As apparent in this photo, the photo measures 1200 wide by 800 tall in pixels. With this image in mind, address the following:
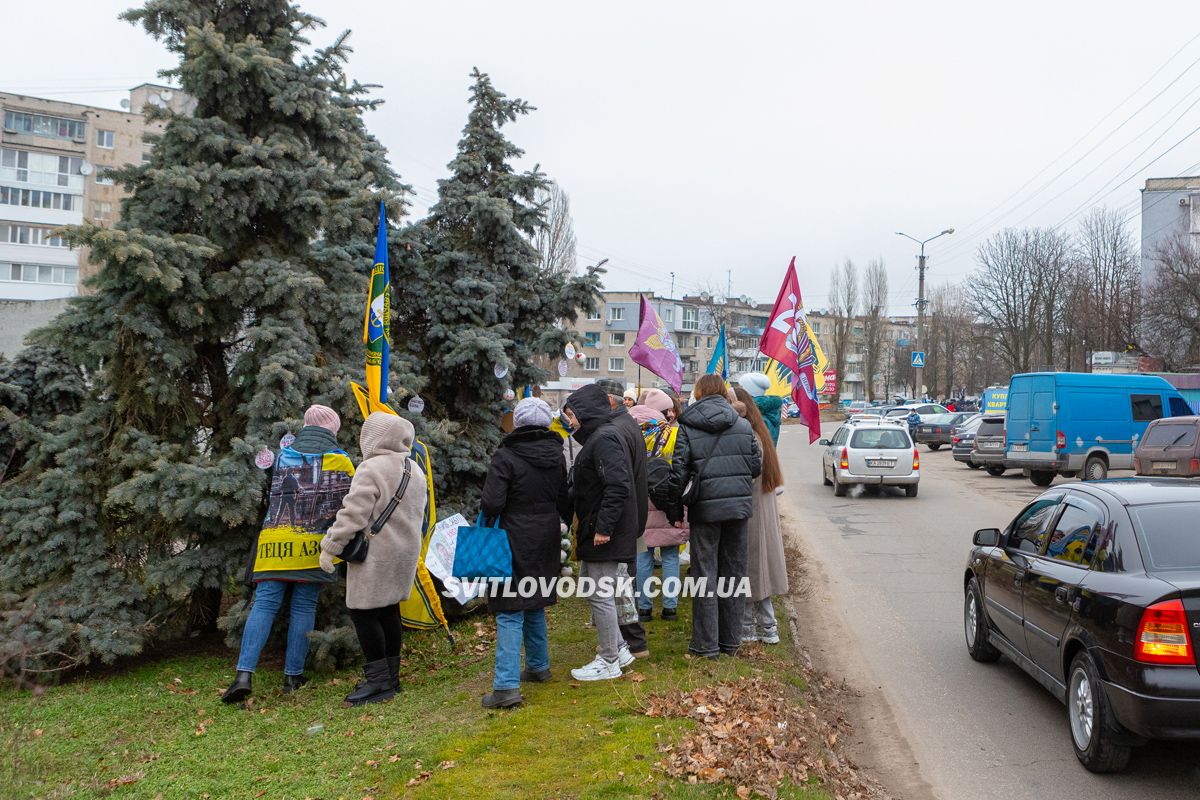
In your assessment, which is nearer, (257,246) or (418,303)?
(257,246)

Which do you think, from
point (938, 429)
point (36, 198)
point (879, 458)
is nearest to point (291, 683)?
point (879, 458)

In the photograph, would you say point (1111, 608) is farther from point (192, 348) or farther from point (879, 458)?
point (879, 458)

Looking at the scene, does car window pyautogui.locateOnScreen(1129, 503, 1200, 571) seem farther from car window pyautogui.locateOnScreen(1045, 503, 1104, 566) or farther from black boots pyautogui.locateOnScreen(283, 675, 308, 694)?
black boots pyautogui.locateOnScreen(283, 675, 308, 694)

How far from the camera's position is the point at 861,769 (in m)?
5.38

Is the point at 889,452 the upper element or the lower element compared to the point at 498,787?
upper

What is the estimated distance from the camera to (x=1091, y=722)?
5062 millimetres

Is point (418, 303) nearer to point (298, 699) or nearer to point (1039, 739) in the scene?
point (298, 699)

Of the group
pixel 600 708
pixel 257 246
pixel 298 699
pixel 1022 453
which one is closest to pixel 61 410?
pixel 257 246

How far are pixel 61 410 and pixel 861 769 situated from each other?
23.4 feet

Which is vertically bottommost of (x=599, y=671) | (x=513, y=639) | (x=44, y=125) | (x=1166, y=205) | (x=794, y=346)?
(x=599, y=671)

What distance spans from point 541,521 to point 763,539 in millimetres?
2022

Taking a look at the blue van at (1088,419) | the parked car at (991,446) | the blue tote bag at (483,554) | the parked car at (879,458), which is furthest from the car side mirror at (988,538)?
the parked car at (991,446)

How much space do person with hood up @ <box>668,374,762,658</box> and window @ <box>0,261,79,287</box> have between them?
218ft

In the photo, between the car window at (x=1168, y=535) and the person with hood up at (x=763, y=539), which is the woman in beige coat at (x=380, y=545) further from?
the car window at (x=1168, y=535)
